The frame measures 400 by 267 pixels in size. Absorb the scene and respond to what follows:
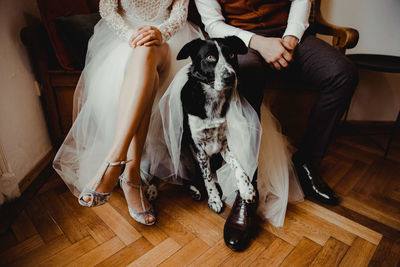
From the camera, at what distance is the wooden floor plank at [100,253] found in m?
0.96

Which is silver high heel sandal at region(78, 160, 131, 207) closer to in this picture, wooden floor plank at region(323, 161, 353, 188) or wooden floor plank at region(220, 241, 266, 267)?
wooden floor plank at region(220, 241, 266, 267)

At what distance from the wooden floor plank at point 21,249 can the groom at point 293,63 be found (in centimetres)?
78

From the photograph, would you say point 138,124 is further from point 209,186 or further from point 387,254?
point 387,254

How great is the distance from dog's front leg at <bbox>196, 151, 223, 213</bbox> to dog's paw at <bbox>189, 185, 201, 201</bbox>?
0.06 metres

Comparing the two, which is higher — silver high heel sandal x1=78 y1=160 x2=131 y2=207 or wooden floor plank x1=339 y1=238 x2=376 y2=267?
silver high heel sandal x1=78 y1=160 x2=131 y2=207

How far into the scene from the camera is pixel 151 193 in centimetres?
131

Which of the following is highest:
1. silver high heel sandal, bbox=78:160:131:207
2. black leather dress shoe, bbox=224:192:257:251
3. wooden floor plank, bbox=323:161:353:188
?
silver high heel sandal, bbox=78:160:131:207

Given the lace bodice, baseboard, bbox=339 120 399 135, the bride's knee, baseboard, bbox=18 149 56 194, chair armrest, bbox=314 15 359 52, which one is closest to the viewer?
the bride's knee

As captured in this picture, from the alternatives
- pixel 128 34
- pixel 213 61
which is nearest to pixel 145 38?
pixel 128 34

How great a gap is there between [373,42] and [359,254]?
69.2 inches

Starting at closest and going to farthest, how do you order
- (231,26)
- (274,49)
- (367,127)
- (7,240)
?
1. (7,240)
2. (274,49)
3. (231,26)
4. (367,127)

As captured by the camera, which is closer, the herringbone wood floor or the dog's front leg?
the herringbone wood floor

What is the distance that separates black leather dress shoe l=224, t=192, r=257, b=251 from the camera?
3.35 ft

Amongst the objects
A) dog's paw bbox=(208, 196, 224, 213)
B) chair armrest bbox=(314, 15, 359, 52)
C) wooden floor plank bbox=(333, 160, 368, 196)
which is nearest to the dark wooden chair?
chair armrest bbox=(314, 15, 359, 52)
